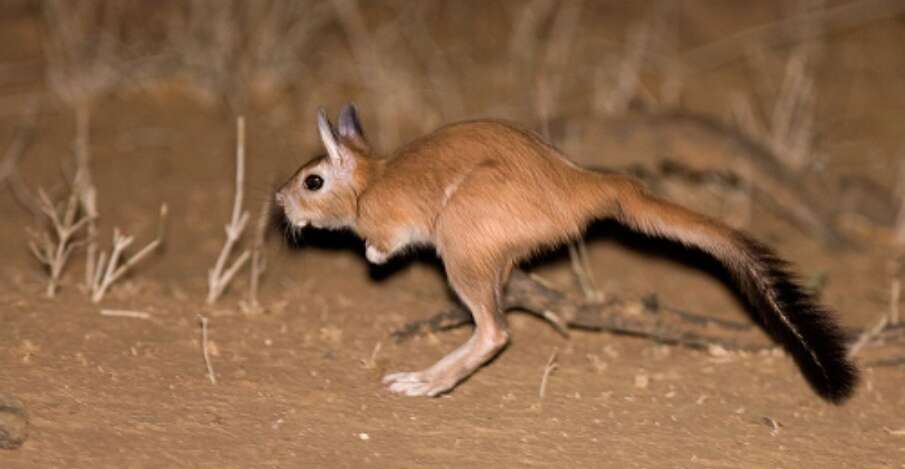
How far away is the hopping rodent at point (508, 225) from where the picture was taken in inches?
205

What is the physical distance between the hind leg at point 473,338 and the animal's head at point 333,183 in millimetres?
702

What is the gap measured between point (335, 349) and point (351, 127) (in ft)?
3.31

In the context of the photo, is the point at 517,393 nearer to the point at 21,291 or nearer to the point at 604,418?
the point at 604,418

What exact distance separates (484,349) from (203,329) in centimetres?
115

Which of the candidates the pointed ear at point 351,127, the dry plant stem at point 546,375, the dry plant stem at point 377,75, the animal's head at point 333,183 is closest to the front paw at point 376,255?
the animal's head at point 333,183

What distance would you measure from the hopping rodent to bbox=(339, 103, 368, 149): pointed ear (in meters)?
0.35

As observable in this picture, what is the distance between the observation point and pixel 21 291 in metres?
6.14

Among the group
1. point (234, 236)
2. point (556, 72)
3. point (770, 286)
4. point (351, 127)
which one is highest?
point (351, 127)

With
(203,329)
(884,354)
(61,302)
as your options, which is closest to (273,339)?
(203,329)

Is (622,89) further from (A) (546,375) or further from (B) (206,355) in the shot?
(B) (206,355)

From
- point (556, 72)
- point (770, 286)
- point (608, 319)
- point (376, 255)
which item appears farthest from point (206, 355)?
point (556, 72)

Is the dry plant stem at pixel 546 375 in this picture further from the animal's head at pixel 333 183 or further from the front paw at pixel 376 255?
the animal's head at pixel 333 183

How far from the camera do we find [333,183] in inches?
231

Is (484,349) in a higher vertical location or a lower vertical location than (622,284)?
higher
